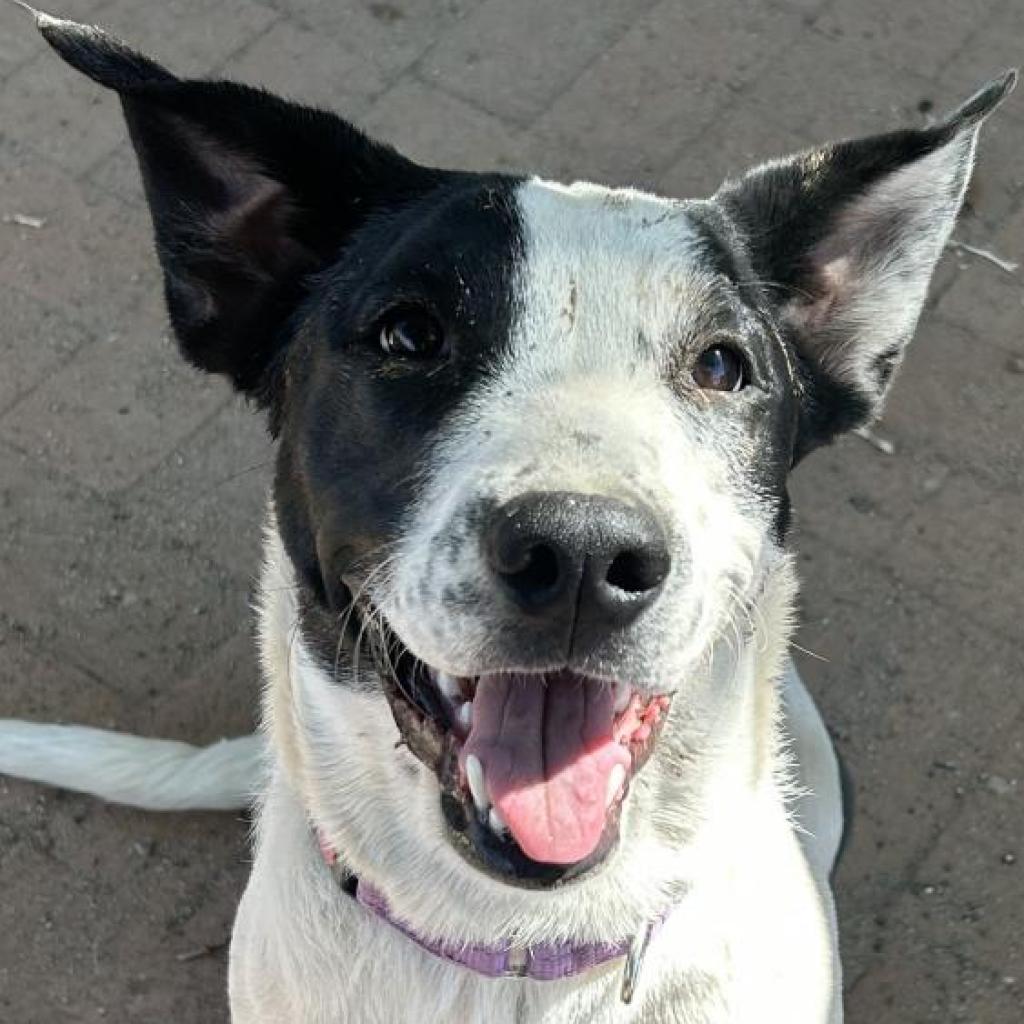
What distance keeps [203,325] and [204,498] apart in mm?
1719

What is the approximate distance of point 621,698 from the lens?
240cm

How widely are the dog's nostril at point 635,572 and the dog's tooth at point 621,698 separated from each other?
281 mm

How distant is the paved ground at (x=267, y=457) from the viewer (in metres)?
3.75

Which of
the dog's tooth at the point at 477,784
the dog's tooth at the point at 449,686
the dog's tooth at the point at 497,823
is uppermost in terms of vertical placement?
the dog's tooth at the point at 449,686

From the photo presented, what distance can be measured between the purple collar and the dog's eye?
0.90 m

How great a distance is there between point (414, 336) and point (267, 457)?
211cm

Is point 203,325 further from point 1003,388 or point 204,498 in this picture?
point 1003,388

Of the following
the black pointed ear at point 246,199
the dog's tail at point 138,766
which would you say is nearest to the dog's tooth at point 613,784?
the black pointed ear at point 246,199

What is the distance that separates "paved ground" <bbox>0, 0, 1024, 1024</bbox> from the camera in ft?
12.3

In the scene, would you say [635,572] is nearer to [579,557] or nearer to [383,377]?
[579,557]

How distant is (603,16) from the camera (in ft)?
18.3

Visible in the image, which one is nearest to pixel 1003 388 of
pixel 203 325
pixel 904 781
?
pixel 904 781

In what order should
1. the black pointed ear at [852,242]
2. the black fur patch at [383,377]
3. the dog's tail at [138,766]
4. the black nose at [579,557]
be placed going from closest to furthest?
1. the black nose at [579,557]
2. the black fur patch at [383,377]
3. the black pointed ear at [852,242]
4. the dog's tail at [138,766]

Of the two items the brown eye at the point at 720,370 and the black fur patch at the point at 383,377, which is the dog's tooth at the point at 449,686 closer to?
the black fur patch at the point at 383,377
